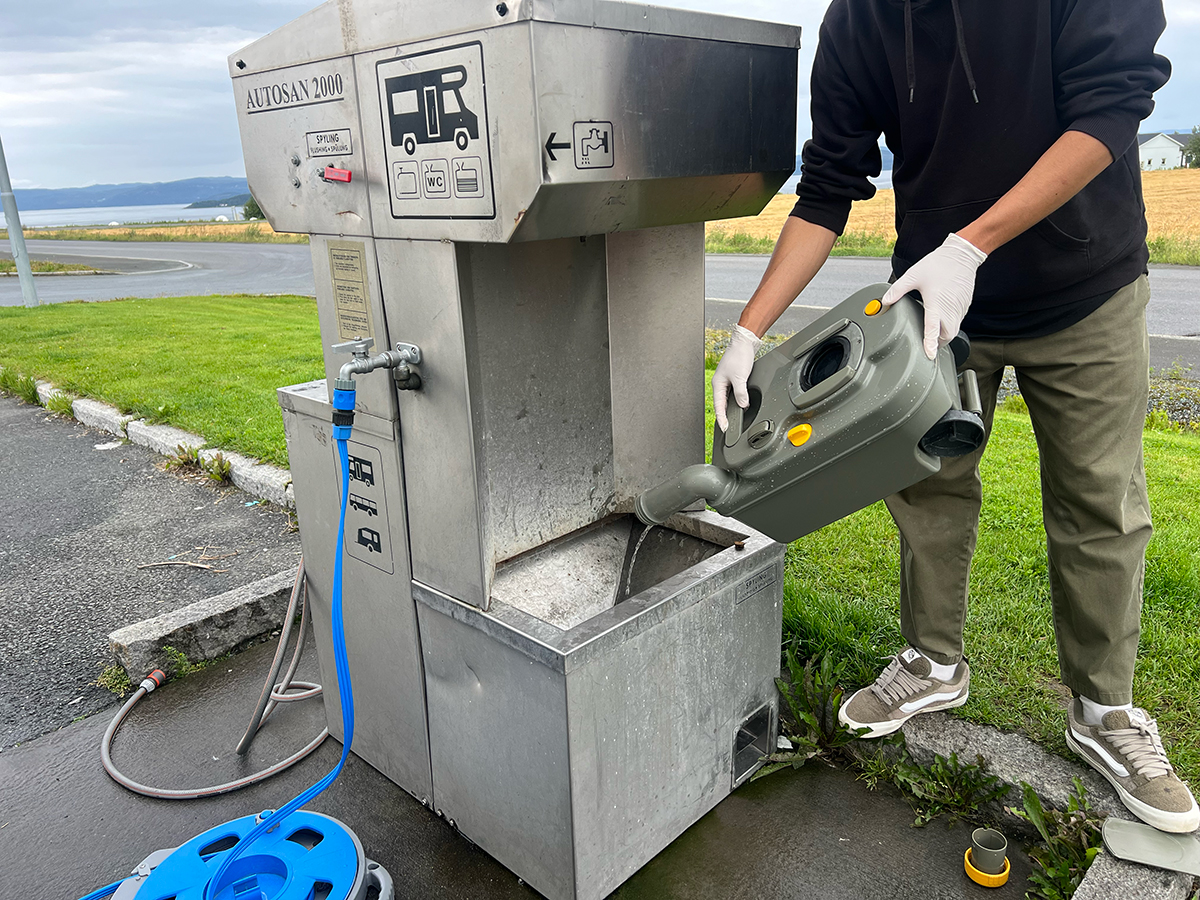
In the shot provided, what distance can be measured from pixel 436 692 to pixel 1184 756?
5.51ft

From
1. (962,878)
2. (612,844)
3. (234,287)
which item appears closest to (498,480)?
(612,844)

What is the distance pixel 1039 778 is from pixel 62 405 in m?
5.94

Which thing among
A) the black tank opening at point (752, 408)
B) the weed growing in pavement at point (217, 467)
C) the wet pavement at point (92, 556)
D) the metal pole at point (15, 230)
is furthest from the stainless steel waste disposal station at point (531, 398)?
the metal pole at point (15, 230)

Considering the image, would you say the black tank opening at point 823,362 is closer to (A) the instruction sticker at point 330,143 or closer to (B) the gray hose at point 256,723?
(A) the instruction sticker at point 330,143

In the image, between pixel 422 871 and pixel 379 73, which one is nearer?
pixel 379 73

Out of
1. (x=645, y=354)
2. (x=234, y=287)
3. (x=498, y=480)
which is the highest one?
(x=645, y=354)

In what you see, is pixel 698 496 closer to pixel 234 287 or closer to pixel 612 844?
pixel 612 844

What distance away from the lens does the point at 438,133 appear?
1.46 meters

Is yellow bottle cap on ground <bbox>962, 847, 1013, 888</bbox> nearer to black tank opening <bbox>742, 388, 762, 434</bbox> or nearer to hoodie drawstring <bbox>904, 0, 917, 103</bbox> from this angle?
black tank opening <bbox>742, 388, 762, 434</bbox>

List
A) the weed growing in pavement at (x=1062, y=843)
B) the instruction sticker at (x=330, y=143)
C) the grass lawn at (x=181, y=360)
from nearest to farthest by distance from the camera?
the instruction sticker at (x=330, y=143), the weed growing in pavement at (x=1062, y=843), the grass lawn at (x=181, y=360)

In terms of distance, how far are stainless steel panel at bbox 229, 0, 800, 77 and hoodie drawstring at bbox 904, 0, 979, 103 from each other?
218 mm

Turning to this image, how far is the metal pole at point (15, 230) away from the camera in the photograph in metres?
10.1

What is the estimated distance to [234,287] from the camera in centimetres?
1720

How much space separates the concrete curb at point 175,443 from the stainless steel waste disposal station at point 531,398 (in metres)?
1.49
